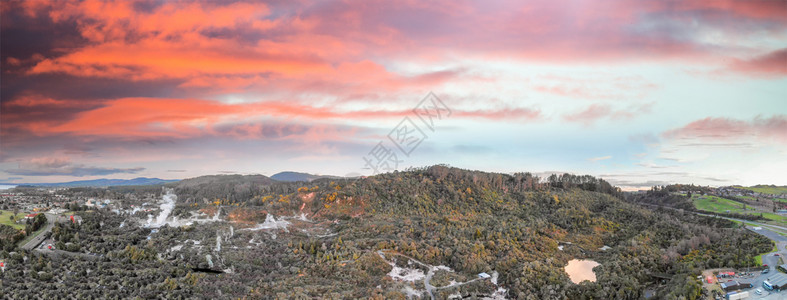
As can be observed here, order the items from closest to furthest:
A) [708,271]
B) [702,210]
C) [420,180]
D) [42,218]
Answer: [708,271], [42,218], [702,210], [420,180]

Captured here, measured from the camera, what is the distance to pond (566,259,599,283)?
158 ft

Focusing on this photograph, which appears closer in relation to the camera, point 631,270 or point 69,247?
point 69,247

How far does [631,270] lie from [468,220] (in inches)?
1098

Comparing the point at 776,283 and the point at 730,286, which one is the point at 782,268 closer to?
the point at 776,283

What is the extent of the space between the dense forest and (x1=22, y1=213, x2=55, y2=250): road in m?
1.58

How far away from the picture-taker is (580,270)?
168ft

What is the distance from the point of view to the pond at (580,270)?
48.2 m

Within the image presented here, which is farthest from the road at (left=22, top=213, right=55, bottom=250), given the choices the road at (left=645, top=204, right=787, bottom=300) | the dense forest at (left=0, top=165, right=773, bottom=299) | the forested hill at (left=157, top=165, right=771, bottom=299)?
the road at (left=645, top=204, right=787, bottom=300)

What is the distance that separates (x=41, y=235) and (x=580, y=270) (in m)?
72.8

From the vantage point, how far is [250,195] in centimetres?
10188

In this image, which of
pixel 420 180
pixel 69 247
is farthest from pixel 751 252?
pixel 69 247

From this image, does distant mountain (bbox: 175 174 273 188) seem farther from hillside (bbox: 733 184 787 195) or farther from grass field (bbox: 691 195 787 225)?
hillside (bbox: 733 184 787 195)

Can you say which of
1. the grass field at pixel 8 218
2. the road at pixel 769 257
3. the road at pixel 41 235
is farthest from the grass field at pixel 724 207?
the grass field at pixel 8 218

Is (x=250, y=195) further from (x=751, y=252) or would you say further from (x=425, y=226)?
(x=751, y=252)
